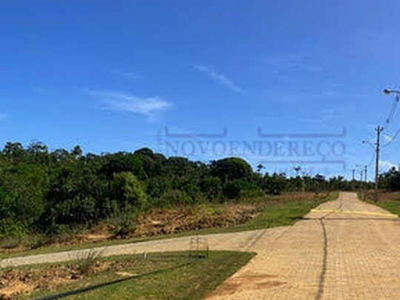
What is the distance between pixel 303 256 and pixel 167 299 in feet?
20.4

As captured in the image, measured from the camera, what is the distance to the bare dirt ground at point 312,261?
30.4 feet

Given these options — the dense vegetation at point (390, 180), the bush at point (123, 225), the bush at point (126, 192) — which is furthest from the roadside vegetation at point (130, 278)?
the dense vegetation at point (390, 180)

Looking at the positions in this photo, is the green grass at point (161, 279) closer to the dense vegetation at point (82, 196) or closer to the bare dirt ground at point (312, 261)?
the bare dirt ground at point (312, 261)

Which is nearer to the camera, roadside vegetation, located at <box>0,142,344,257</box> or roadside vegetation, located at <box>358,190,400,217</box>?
roadside vegetation, located at <box>0,142,344,257</box>

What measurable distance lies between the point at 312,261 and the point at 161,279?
4.49m

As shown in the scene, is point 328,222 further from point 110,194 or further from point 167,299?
point 110,194

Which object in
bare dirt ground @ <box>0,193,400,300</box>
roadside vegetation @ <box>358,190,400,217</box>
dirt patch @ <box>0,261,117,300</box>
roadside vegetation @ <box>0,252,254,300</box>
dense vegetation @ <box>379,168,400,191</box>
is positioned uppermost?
dense vegetation @ <box>379,168,400,191</box>

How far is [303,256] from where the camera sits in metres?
13.8

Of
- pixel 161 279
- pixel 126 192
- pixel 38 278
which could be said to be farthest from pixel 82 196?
pixel 161 279

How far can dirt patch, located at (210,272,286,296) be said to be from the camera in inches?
376

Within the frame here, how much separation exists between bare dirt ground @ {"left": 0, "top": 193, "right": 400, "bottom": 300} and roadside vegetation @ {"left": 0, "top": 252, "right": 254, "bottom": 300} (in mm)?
537

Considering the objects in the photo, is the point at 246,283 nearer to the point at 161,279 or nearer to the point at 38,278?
the point at 161,279

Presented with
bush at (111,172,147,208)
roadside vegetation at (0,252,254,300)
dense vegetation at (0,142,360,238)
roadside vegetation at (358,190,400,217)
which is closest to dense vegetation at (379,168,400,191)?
roadside vegetation at (358,190,400,217)

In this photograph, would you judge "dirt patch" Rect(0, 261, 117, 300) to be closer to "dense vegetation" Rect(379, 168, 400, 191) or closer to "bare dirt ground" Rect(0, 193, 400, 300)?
"bare dirt ground" Rect(0, 193, 400, 300)
